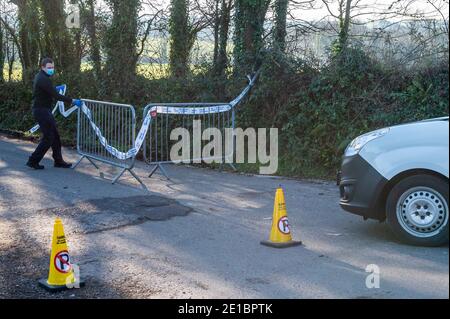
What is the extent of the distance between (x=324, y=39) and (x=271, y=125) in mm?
2661

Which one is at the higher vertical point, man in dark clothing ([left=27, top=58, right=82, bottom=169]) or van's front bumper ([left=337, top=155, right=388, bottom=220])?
man in dark clothing ([left=27, top=58, right=82, bottom=169])

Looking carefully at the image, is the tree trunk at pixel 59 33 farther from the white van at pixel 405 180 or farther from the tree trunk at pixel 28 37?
the white van at pixel 405 180

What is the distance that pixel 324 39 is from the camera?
1419 cm

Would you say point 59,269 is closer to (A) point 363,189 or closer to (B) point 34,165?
(A) point 363,189

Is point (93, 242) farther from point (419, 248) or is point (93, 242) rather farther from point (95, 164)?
point (95, 164)

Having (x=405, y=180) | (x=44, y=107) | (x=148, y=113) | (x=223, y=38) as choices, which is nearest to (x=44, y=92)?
(x=44, y=107)

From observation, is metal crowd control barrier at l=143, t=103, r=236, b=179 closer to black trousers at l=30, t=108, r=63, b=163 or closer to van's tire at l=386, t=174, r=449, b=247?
black trousers at l=30, t=108, r=63, b=163

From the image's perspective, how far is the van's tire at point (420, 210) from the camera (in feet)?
20.3

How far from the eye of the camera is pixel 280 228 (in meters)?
6.73

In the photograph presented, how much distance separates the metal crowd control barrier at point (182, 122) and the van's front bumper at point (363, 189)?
4.57 m

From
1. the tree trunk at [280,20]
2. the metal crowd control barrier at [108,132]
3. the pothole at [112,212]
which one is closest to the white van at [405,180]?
the pothole at [112,212]

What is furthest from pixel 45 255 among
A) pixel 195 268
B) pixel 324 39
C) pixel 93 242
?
pixel 324 39

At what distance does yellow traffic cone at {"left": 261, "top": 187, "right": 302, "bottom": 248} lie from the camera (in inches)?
263

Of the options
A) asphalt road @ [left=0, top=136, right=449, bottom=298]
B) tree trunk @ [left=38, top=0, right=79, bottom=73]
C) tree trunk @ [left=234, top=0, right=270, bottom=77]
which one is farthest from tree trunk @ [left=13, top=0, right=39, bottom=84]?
asphalt road @ [left=0, top=136, right=449, bottom=298]
